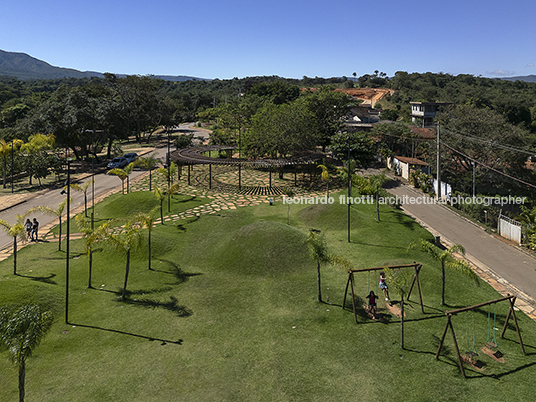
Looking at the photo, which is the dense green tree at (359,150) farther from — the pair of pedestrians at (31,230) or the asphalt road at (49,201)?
the pair of pedestrians at (31,230)

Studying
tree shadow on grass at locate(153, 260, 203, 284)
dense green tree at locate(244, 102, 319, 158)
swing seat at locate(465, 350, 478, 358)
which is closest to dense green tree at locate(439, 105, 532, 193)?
dense green tree at locate(244, 102, 319, 158)

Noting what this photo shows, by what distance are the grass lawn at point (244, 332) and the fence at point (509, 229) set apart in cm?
906

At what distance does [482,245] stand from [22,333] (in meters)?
26.4

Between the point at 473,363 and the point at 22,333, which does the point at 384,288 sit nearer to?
the point at 473,363

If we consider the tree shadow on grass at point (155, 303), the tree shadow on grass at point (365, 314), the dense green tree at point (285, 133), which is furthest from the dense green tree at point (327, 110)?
the tree shadow on grass at point (155, 303)

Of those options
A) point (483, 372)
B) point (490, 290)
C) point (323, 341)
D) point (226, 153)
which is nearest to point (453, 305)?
point (490, 290)

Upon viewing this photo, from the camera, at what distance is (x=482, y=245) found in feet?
81.4

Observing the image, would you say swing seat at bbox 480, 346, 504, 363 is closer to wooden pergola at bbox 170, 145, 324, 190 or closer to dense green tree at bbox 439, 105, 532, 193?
wooden pergola at bbox 170, 145, 324, 190

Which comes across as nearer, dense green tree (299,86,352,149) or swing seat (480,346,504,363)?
swing seat (480,346,504,363)

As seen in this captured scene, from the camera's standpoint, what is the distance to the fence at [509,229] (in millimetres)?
25000

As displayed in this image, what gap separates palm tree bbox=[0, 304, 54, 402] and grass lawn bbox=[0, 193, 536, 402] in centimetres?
208

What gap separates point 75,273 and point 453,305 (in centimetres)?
1881

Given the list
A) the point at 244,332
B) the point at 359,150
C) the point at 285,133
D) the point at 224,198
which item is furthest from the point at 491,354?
the point at 285,133

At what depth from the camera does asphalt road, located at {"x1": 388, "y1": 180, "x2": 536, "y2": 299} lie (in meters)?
20.0
